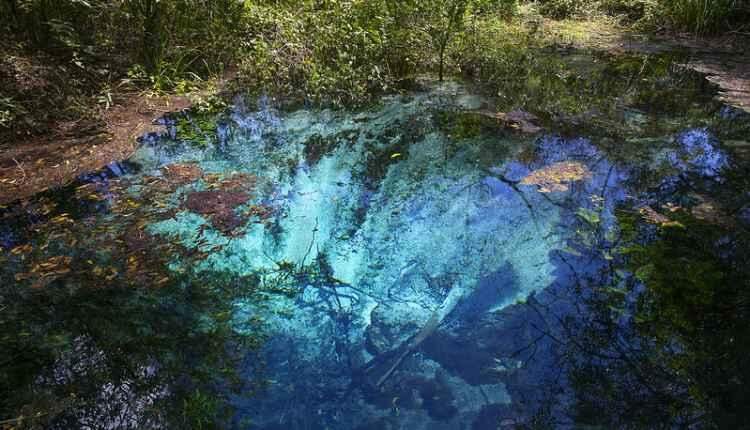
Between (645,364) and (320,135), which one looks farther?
(320,135)

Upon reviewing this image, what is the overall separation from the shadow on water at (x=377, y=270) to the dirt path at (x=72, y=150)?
0.60 ft

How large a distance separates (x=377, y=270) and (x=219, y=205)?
1.14 meters

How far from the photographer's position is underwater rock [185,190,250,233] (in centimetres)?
268

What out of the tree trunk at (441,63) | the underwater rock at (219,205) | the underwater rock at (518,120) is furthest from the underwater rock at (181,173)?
the tree trunk at (441,63)

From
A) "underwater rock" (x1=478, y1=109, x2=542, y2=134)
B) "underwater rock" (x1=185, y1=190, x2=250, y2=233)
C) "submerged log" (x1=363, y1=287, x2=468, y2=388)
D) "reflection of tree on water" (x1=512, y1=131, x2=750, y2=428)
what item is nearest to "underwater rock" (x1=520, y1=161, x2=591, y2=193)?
"reflection of tree on water" (x1=512, y1=131, x2=750, y2=428)

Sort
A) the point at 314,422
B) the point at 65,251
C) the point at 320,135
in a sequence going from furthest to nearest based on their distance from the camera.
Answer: the point at 320,135 < the point at 65,251 < the point at 314,422

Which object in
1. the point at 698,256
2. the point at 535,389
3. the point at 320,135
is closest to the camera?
the point at 535,389

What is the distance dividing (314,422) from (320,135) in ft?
8.71

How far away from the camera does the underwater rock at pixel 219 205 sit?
2.68 metres

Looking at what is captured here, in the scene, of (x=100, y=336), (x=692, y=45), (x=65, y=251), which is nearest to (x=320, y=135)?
(x=65, y=251)

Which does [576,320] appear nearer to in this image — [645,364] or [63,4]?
[645,364]

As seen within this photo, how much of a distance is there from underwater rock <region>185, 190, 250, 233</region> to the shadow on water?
0.01m

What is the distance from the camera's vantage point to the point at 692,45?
5.95 meters

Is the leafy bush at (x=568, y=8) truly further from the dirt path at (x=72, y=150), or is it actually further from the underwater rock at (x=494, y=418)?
the underwater rock at (x=494, y=418)
